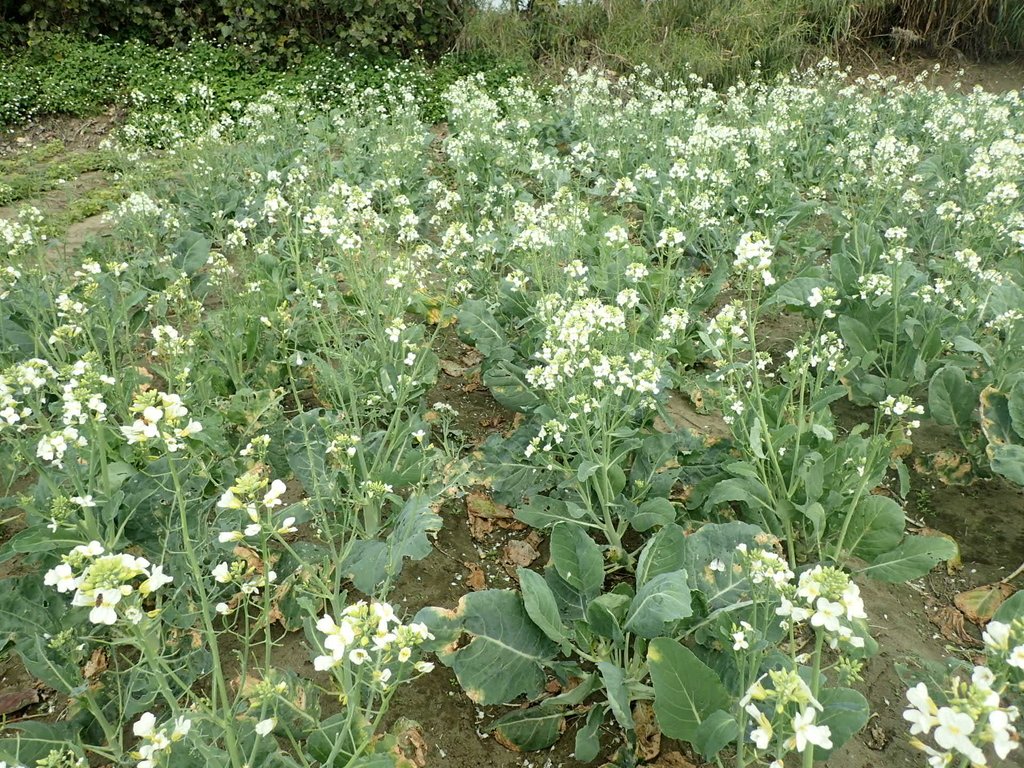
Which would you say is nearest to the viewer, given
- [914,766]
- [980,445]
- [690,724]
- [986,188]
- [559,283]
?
[690,724]

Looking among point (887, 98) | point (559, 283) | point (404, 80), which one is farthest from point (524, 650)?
point (404, 80)

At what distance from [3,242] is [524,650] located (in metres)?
3.32

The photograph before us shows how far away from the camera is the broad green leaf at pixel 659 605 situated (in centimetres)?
188

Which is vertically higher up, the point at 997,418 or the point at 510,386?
the point at 997,418

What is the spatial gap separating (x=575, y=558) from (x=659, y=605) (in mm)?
387

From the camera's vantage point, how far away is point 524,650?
2.09 meters

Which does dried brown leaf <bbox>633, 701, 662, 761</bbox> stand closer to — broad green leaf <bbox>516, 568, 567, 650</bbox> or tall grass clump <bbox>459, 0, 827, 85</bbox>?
broad green leaf <bbox>516, 568, 567, 650</bbox>

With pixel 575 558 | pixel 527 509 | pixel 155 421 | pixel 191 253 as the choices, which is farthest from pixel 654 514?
pixel 191 253

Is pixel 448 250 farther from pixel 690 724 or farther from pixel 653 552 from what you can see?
pixel 690 724

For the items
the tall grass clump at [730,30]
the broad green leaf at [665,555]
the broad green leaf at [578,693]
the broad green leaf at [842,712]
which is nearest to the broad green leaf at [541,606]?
the broad green leaf at [578,693]

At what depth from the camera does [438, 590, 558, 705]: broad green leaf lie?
2.01m

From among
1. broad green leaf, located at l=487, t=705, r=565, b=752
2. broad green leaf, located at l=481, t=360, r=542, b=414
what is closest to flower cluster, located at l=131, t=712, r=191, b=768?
broad green leaf, located at l=487, t=705, r=565, b=752

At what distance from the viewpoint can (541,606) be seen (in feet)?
6.72

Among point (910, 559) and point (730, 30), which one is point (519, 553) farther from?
point (730, 30)
